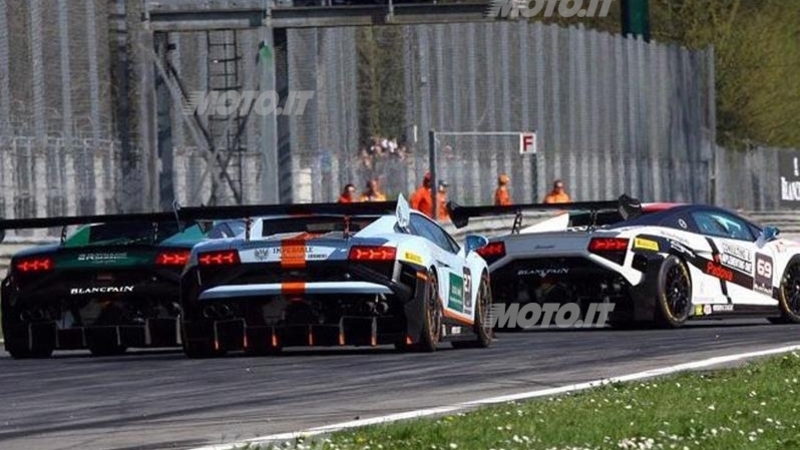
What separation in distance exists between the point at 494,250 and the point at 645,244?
54.6 inches

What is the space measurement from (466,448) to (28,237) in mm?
18106

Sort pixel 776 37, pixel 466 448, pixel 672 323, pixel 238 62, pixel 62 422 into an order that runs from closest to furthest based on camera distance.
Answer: pixel 466 448, pixel 62 422, pixel 672 323, pixel 238 62, pixel 776 37

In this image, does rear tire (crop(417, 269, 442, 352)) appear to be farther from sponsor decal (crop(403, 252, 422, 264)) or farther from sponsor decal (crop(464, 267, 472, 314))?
sponsor decal (crop(464, 267, 472, 314))

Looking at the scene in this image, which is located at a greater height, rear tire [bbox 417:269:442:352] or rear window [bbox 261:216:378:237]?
rear window [bbox 261:216:378:237]

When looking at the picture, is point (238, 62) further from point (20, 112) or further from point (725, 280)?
point (725, 280)

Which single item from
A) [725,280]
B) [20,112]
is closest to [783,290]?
[725,280]

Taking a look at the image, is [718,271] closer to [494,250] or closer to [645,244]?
[645,244]

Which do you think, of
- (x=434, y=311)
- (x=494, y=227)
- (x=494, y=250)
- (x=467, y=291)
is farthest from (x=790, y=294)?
(x=494, y=227)

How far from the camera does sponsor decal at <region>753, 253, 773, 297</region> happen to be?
2175 centimetres

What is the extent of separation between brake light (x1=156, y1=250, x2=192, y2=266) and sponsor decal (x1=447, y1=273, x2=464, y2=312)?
202 cm

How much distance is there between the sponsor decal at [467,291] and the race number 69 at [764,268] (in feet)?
15.3

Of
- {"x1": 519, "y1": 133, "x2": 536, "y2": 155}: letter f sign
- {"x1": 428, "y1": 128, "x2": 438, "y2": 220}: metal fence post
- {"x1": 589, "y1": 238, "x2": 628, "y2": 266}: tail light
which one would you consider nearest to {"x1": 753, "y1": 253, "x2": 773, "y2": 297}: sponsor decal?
Result: {"x1": 589, "y1": 238, "x2": 628, "y2": 266}: tail light

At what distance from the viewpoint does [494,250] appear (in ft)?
68.8

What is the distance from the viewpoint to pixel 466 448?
9.52m
